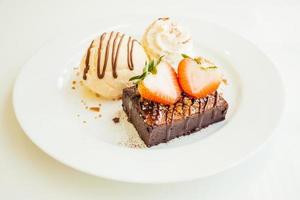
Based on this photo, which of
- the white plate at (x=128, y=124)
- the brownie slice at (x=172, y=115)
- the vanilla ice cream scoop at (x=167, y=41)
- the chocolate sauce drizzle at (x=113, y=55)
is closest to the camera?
the white plate at (x=128, y=124)

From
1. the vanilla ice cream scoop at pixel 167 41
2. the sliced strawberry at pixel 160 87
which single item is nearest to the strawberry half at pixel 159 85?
the sliced strawberry at pixel 160 87

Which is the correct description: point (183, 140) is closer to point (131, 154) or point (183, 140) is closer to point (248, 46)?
point (131, 154)

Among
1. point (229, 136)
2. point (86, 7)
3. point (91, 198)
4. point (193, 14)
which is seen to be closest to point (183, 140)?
point (229, 136)

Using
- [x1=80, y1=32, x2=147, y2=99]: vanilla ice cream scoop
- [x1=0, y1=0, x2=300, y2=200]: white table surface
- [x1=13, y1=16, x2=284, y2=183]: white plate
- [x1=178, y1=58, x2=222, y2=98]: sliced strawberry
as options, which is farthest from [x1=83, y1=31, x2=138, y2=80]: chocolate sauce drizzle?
[x1=0, y1=0, x2=300, y2=200]: white table surface

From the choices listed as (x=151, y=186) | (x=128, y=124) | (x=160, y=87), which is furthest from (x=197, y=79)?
(x=151, y=186)

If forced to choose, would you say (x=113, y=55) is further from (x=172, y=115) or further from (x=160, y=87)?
(x=172, y=115)

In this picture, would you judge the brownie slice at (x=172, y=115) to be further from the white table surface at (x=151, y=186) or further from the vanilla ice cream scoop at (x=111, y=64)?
the white table surface at (x=151, y=186)
